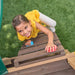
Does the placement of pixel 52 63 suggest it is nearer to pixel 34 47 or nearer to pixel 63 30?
pixel 34 47

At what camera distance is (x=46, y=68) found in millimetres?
3008

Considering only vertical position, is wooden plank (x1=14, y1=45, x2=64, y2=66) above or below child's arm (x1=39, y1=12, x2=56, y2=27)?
below

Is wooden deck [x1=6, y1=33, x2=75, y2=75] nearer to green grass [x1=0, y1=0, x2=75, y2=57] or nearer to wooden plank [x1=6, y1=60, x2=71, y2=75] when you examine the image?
wooden plank [x1=6, y1=60, x2=71, y2=75]

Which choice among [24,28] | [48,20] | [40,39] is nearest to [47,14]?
[48,20]

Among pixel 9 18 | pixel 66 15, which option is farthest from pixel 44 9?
pixel 9 18

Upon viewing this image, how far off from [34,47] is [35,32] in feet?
1.26

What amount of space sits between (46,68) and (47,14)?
2.14 m

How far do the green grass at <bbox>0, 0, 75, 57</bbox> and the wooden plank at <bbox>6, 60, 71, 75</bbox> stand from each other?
963 millimetres

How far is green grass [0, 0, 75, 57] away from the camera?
4125 millimetres

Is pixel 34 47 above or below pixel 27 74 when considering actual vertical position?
above

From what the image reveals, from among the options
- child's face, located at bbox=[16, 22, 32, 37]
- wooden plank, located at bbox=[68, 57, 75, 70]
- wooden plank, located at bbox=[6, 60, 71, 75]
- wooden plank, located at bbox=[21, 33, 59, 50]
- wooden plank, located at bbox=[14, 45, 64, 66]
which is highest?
child's face, located at bbox=[16, 22, 32, 37]

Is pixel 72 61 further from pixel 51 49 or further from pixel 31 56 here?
pixel 31 56

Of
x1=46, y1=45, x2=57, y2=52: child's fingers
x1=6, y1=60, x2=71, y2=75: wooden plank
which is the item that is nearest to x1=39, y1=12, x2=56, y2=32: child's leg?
x1=46, y1=45, x2=57, y2=52: child's fingers

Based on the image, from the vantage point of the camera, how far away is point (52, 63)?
3004 mm
